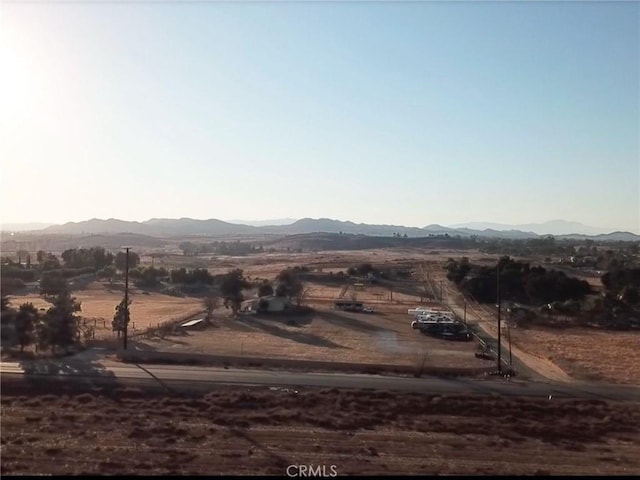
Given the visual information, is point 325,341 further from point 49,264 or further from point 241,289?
point 49,264

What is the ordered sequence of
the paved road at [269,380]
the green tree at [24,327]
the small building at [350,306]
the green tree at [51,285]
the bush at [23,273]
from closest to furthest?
the paved road at [269,380] → the green tree at [24,327] → the green tree at [51,285] → the bush at [23,273] → the small building at [350,306]

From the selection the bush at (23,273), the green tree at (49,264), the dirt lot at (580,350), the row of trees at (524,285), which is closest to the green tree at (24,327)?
the bush at (23,273)

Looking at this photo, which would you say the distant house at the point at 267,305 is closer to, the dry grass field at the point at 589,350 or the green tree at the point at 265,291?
the green tree at the point at 265,291

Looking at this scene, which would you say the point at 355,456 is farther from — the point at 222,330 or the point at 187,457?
the point at 222,330

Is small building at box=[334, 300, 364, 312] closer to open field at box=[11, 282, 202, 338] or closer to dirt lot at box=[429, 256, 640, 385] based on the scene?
dirt lot at box=[429, 256, 640, 385]

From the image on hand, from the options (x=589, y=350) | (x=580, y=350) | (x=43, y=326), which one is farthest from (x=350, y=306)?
(x=43, y=326)

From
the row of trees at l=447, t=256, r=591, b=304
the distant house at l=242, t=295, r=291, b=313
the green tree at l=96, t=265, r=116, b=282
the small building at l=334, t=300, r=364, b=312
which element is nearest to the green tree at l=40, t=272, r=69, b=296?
the distant house at l=242, t=295, r=291, b=313
